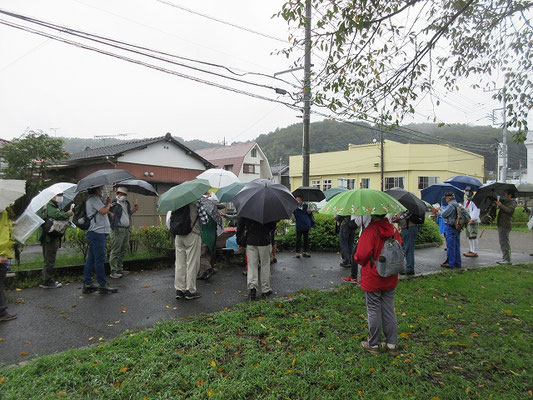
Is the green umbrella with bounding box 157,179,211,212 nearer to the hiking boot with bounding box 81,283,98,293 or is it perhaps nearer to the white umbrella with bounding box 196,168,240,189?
the hiking boot with bounding box 81,283,98,293

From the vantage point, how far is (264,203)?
5.75m

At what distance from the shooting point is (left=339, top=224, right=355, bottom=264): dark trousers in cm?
826

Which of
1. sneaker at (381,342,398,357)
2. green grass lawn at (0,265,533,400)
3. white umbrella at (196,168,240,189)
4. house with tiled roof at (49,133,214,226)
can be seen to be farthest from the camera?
house with tiled roof at (49,133,214,226)

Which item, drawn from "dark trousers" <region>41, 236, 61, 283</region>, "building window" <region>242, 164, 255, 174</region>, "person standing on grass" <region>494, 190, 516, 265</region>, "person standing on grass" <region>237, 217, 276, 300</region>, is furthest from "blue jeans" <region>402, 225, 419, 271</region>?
"building window" <region>242, 164, 255, 174</region>

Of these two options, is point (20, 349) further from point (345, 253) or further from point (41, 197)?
point (345, 253)

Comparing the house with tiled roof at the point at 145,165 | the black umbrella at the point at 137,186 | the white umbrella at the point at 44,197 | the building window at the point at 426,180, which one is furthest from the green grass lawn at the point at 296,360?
the building window at the point at 426,180

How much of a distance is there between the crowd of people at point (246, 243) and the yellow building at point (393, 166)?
28.6m

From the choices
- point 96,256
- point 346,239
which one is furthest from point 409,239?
point 96,256

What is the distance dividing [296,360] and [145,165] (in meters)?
15.7

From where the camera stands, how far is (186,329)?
15.0 feet

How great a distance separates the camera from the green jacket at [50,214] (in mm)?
6352

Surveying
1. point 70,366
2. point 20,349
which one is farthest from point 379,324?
point 20,349

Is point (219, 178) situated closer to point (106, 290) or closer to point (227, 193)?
point (227, 193)

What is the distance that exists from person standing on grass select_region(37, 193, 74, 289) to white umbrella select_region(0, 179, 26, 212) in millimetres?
1360
